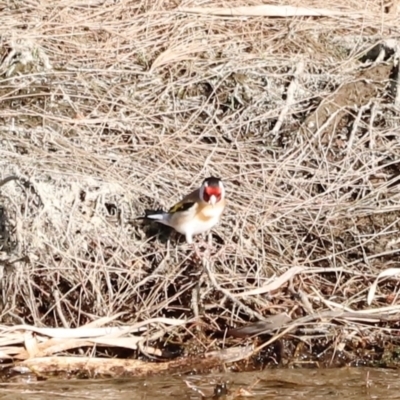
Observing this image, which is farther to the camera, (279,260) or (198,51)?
(198,51)

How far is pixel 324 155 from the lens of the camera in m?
6.67

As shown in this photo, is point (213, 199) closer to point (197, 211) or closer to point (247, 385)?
point (197, 211)

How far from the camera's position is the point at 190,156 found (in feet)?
21.6

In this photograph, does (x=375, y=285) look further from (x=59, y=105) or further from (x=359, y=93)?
(x=59, y=105)

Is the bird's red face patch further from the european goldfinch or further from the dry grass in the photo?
the dry grass

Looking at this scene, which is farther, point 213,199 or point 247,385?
point 213,199

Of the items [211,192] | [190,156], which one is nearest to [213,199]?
[211,192]

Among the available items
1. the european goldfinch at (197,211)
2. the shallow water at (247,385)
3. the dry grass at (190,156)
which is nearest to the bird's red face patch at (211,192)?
the european goldfinch at (197,211)

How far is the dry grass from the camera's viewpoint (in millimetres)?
5730

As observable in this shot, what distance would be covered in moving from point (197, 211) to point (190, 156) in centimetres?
94

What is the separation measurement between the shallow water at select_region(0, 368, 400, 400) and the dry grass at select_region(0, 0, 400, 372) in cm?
29

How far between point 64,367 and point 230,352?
0.86 metres

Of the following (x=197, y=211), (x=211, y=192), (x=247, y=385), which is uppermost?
(x=211, y=192)

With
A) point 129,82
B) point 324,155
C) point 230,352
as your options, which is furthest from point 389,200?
point 129,82
